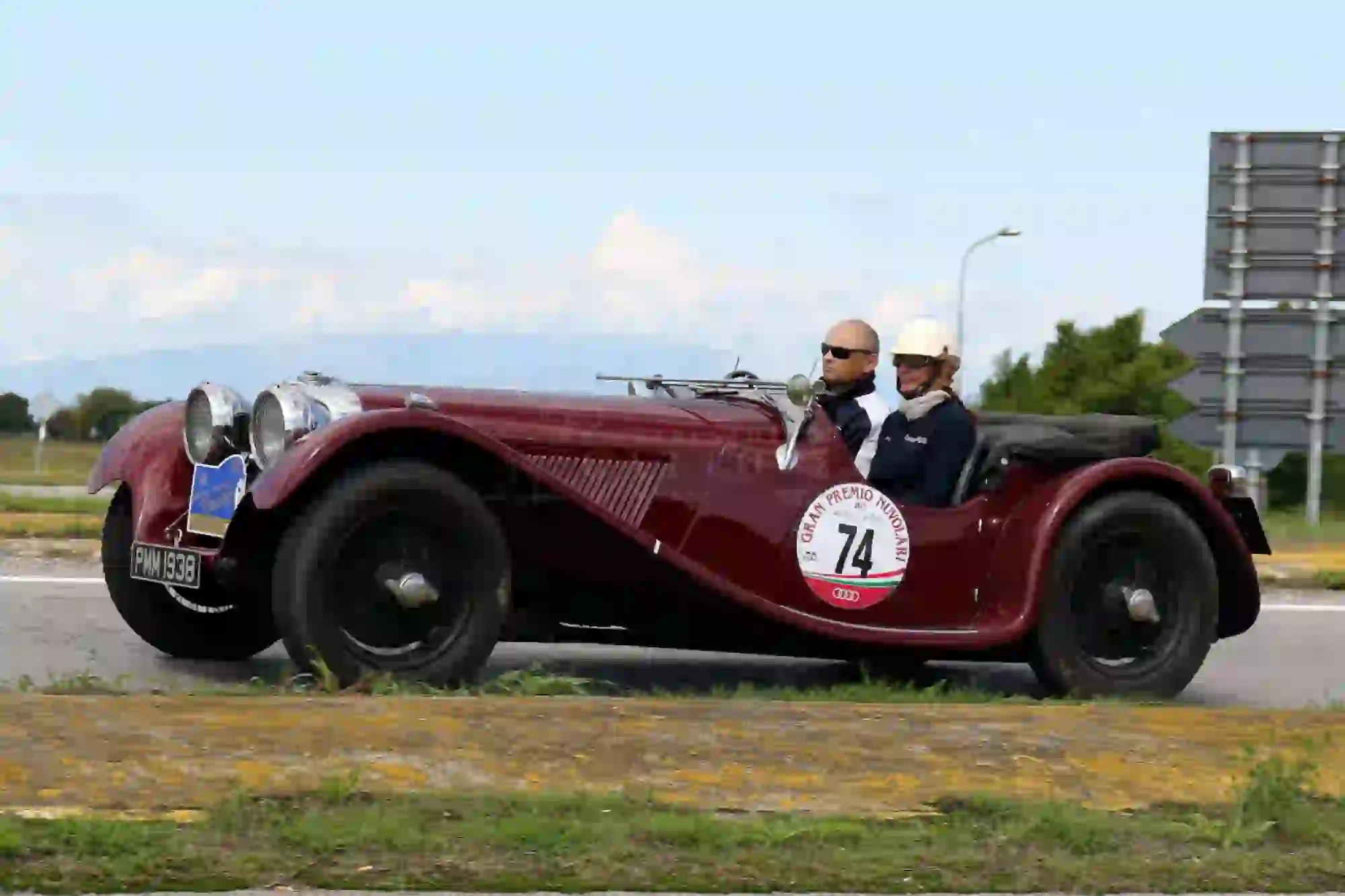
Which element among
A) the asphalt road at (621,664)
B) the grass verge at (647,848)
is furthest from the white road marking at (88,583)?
the grass verge at (647,848)

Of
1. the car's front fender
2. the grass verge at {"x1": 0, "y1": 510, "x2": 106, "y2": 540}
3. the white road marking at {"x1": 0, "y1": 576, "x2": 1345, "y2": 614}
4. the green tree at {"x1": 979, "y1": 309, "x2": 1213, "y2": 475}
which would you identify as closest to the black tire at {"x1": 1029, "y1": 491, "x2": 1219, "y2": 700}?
the car's front fender

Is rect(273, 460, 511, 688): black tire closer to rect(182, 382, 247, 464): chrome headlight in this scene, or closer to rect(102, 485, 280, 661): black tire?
rect(182, 382, 247, 464): chrome headlight

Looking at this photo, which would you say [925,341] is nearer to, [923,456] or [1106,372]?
[923,456]

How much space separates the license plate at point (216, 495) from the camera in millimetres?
6930

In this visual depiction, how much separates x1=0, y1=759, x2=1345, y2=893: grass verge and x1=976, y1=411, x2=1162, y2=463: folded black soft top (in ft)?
8.36

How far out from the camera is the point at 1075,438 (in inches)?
296

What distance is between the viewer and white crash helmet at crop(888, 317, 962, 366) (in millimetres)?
7766

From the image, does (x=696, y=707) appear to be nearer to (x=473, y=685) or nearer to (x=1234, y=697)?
(x=473, y=685)

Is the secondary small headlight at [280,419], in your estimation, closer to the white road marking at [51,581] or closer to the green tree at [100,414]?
the green tree at [100,414]

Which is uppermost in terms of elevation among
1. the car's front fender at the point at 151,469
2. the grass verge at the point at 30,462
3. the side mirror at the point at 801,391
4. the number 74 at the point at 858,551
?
the side mirror at the point at 801,391

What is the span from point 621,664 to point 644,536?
155 centimetres

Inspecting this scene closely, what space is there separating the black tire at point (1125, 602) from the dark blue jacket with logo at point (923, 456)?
0.47m

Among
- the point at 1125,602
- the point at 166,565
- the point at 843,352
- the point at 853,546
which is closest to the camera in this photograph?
the point at 166,565

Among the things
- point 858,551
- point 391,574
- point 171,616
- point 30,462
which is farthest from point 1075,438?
point 30,462
